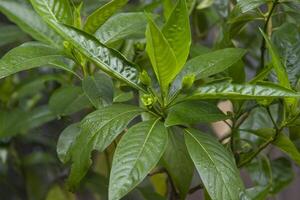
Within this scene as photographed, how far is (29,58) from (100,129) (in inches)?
5.8

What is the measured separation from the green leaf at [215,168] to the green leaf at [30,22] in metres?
0.29

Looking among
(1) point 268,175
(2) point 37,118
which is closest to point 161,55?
(1) point 268,175

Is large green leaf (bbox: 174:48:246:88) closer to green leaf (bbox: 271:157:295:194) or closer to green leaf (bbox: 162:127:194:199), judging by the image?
green leaf (bbox: 162:127:194:199)

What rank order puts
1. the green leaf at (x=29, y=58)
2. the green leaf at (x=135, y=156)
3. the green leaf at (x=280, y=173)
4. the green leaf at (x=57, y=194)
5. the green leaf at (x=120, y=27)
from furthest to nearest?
the green leaf at (x=57, y=194) → the green leaf at (x=280, y=173) → the green leaf at (x=120, y=27) → the green leaf at (x=29, y=58) → the green leaf at (x=135, y=156)

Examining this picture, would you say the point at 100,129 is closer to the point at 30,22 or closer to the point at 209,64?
the point at 209,64

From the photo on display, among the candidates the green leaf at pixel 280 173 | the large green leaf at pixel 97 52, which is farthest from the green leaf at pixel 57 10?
the green leaf at pixel 280 173

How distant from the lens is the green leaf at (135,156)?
62 cm

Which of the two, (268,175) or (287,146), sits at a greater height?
(287,146)

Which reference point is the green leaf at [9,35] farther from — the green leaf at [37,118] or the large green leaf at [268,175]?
the large green leaf at [268,175]

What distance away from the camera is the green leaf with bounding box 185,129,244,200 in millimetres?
657

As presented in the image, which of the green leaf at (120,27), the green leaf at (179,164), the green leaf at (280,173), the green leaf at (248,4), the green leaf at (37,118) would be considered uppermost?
the green leaf at (120,27)

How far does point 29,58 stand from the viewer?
758mm

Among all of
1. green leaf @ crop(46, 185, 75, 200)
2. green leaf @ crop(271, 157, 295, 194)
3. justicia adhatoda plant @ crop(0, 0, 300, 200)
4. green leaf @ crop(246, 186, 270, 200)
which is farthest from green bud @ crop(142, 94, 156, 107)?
green leaf @ crop(46, 185, 75, 200)

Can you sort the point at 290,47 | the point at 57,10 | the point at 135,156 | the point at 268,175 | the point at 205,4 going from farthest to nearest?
the point at 205,4 < the point at 268,175 < the point at 290,47 < the point at 57,10 < the point at 135,156
